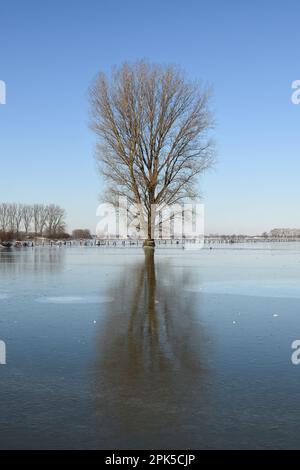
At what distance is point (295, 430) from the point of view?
282 centimetres

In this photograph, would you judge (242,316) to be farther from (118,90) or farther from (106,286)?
(118,90)

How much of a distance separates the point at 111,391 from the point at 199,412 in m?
0.77

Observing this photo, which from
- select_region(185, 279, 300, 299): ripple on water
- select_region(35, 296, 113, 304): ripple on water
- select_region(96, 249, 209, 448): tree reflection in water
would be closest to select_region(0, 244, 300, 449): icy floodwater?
select_region(96, 249, 209, 448): tree reflection in water

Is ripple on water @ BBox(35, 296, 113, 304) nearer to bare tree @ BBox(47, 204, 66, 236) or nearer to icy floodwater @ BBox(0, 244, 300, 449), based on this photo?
icy floodwater @ BBox(0, 244, 300, 449)

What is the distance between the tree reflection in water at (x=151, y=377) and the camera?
109 inches

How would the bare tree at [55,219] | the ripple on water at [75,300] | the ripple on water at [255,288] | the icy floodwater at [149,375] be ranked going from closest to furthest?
the icy floodwater at [149,375] < the ripple on water at [75,300] < the ripple on water at [255,288] < the bare tree at [55,219]

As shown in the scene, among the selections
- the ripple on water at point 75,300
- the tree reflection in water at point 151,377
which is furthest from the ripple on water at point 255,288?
the tree reflection in water at point 151,377

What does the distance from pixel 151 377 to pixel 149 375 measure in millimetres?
63

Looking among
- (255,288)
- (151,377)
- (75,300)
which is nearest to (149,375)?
(151,377)

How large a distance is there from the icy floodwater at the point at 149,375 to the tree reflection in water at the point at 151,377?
0.03 feet

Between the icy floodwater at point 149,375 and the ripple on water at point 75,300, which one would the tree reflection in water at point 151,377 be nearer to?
the icy floodwater at point 149,375

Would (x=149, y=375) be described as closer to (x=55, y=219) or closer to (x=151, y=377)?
(x=151, y=377)

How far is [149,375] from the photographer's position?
397 cm
